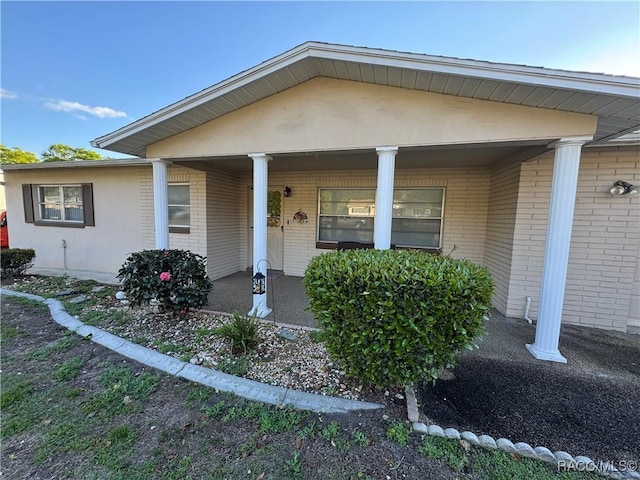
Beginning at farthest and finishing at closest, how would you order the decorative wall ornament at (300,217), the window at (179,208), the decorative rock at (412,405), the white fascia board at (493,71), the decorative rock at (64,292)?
the decorative wall ornament at (300,217) → the window at (179,208) → the decorative rock at (64,292) → the white fascia board at (493,71) → the decorative rock at (412,405)

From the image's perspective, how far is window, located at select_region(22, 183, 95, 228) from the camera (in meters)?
7.23

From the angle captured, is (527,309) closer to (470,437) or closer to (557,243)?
(557,243)

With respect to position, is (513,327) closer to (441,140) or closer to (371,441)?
(441,140)

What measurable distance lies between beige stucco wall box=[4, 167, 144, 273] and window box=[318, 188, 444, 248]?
4.93 metres

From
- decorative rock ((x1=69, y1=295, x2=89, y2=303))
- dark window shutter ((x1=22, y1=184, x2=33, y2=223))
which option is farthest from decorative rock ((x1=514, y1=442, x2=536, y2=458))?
dark window shutter ((x1=22, y1=184, x2=33, y2=223))

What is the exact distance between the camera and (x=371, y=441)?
1863mm

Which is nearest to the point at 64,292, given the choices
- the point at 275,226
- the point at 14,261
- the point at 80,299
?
the point at 80,299

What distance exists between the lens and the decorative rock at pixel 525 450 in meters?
1.78

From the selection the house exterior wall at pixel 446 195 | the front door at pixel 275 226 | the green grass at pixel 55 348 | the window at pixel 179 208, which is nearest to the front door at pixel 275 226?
the front door at pixel 275 226

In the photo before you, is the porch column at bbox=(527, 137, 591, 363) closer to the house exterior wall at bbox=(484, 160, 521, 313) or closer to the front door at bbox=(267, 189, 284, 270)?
the house exterior wall at bbox=(484, 160, 521, 313)

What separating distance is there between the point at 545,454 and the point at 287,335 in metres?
2.64

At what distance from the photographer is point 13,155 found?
827 inches

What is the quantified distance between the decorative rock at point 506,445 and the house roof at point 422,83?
319cm

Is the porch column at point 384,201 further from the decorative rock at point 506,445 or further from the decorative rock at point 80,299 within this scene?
the decorative rock at point 80,299
